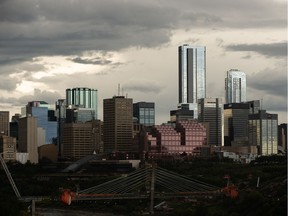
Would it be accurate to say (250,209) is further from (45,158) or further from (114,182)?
(45,158)

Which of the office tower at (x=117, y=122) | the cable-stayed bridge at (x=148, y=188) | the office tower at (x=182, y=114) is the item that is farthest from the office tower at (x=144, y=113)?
the cable-stayed bridge at (x=148, y=188)

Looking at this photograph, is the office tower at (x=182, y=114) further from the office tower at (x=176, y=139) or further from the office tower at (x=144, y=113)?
the office tower at (x=176, y=139)

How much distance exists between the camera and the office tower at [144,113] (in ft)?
596

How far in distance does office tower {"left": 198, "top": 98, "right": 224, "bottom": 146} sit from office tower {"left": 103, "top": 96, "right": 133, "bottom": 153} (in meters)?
23.4

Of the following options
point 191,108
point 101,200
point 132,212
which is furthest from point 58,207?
point 191,108

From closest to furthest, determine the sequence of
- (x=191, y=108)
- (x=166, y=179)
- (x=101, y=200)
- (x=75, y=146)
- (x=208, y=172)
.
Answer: (x=101, y=200) → (x=166, y=179) → (x=208, y=172) → (x=75, y=146) → (x=191, y=108)

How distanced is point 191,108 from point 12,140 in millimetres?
52052

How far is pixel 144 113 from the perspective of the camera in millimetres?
184125

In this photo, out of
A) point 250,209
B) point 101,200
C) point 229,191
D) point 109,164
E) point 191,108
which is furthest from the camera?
point 191,108

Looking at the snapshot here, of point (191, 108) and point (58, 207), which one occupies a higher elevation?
point (191, 108)

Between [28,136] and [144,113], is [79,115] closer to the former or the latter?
[144,113]

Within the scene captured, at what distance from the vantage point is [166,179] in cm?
8638

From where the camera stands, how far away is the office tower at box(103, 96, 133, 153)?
6132 inches

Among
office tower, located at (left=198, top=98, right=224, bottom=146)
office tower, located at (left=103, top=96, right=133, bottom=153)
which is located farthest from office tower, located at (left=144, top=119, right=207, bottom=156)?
office tower, located at (left=198, top=98, right=224, bottom=146)
